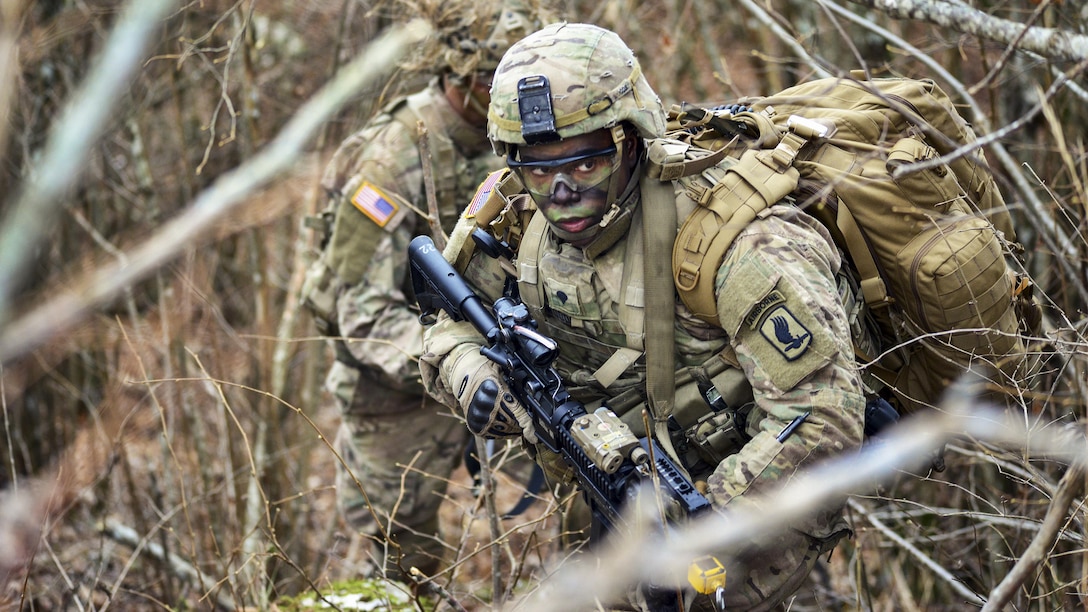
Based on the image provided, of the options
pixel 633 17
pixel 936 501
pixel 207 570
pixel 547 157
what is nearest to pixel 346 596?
pixel 207 570

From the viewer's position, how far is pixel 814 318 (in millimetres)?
2672

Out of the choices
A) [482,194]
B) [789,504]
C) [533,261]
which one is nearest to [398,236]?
[482,194]

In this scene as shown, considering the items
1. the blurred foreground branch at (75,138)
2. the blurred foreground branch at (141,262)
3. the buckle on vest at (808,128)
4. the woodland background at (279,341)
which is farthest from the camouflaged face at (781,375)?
the blurred foreground branch at (75,138)

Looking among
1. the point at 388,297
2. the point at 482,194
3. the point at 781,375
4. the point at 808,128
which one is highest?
the point at 808,128

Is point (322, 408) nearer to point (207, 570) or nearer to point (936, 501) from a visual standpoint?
point (207, 570)

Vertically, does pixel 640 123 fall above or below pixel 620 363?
above

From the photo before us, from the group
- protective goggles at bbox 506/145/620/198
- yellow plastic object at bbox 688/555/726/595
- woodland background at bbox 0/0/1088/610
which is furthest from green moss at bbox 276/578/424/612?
protective goggles at bbox 506/145/620/198

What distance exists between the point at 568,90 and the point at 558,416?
957mm

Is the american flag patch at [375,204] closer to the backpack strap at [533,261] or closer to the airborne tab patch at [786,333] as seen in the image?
the backpack strap at [533,261]

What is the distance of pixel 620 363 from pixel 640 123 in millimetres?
741

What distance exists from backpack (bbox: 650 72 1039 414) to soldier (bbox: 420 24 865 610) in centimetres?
7

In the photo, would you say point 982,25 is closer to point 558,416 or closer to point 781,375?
point 781,375

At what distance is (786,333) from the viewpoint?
2.70 meters

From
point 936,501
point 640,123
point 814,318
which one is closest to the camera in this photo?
point 814,318
